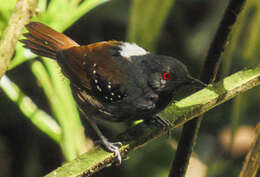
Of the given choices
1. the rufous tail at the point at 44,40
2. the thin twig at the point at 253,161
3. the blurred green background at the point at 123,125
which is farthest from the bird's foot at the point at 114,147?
the rufous tail at the point at 44,40

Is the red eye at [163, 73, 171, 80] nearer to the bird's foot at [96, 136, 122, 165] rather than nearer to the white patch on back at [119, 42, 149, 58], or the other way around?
the white patch on back at [119, 42, 149, 58]

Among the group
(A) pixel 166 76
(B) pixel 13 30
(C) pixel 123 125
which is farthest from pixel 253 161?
(C) pixel 123 125

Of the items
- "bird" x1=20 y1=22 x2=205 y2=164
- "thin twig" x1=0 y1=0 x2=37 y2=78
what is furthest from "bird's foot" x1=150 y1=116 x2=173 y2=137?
"thin twig" x1=0 y1=0 x2=37 y2=78

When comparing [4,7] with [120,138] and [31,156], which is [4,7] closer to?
[120,138]

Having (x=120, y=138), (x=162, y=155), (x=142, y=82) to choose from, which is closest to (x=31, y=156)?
(x=162, y=155)

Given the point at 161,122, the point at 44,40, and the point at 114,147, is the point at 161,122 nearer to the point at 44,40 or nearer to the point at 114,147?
the point at 114,147

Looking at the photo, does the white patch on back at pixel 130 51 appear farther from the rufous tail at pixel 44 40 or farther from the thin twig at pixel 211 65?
the thin twig at pixel 211 65
